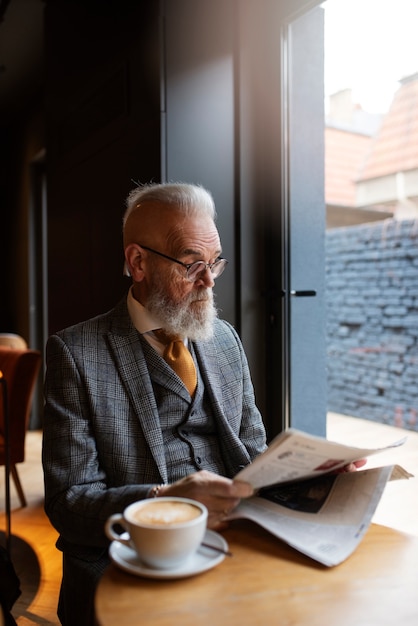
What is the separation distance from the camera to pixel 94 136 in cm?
284

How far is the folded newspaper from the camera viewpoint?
88 centimetres

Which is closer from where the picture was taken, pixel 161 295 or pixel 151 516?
pixel 151 516

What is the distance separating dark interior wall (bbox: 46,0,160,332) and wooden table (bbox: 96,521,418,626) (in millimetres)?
1587

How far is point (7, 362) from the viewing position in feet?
10.5

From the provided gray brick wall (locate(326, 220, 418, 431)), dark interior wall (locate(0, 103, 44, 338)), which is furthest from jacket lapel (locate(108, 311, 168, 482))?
dark interior wall (locate(0, 103, 44, 338))

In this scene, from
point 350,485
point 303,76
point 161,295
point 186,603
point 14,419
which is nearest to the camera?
point 186,603

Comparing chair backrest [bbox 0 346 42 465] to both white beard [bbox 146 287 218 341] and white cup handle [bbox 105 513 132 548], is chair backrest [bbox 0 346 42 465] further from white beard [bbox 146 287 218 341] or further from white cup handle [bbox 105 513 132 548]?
white cup handle [bbox 105 513 132 548]

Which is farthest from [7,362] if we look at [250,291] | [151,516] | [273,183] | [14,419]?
[151,516]

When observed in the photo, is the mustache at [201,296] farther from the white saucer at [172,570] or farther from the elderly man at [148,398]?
the white saucer at [172,570]

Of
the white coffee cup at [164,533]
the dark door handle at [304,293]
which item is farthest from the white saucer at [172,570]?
the dark door handle at [304,293]

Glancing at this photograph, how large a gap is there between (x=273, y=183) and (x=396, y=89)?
1.71 feet

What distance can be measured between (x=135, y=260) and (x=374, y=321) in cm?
86

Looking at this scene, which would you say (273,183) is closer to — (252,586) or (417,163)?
(417,163)

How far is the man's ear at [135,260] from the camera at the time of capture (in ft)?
4.62
